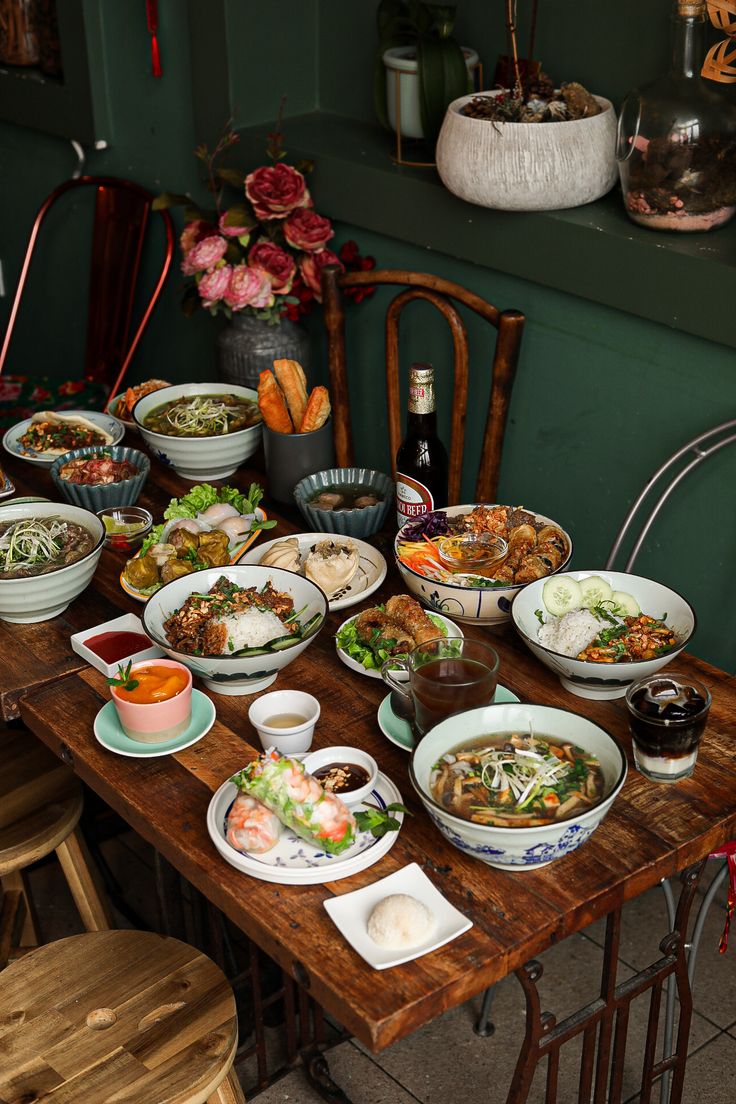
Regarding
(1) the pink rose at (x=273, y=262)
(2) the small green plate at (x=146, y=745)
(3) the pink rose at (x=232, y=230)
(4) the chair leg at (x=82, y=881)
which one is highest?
(3) the pink rose at (x=232, y=230)

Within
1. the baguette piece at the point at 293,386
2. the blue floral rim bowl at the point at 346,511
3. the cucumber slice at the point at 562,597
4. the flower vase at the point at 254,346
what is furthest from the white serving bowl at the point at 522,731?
the flower vase at the point at 254,346

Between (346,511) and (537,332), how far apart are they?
0.67 m

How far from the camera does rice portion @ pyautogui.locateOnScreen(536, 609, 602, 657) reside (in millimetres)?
1661

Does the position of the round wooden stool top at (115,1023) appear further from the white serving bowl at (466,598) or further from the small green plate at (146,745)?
the white serving bowl at (466,598)

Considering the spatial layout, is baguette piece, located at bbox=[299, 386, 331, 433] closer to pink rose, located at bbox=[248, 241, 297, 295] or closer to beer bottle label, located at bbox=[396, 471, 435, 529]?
beer bottle label, located at bbox=[396, 471, 435, 529]

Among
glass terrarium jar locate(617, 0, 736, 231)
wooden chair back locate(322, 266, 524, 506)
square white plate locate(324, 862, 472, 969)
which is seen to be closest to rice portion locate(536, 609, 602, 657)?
square white plate locate(324, 862, 472, 969)

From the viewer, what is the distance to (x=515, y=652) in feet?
5.81

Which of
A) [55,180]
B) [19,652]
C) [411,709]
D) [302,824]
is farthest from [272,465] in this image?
[55,180]

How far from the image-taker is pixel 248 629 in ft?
5.49

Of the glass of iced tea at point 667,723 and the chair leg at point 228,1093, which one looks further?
the chair leg at point 228,1093

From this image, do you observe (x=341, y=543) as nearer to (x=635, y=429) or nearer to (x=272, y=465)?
(x=272, y=465)

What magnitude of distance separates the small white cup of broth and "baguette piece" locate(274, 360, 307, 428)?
2.53ft

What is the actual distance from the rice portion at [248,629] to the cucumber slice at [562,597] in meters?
0.40

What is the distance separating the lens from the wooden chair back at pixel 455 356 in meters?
2.25
